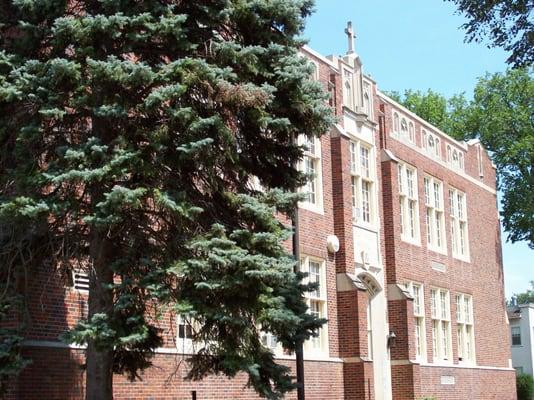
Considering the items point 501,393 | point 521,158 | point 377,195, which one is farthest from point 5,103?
point 521,158

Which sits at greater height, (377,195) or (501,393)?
(377,195)

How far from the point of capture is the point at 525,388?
46719 mm

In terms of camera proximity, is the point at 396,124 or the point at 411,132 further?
the point at 411,132

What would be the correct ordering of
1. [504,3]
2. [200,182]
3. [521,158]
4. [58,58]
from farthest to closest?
[521,158] → [504,3] → [200,182] → [58,58]

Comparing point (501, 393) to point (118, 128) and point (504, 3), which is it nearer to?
point (504, 3)

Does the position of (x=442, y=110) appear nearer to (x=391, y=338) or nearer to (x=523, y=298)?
(x=391, y=338)

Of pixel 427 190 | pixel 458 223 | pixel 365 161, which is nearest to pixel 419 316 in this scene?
pixel 427 190

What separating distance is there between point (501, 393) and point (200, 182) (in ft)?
87.3

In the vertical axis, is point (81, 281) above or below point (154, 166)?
below

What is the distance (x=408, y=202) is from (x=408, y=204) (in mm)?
92

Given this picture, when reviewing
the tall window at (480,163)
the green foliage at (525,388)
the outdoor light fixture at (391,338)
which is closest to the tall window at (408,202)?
the outdoor light fixture at (391,338)

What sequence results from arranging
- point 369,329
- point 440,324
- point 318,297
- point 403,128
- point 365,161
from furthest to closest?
point 440,324
point 403,128
point 365,161
point 369,329
point 318,297

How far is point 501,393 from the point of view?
36.8m

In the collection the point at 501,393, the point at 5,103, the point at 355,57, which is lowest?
the point at 501,393
